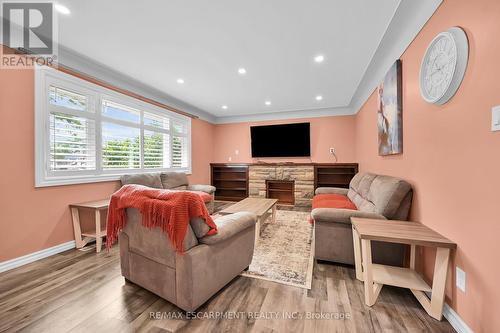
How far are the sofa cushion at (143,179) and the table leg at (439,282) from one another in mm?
3974

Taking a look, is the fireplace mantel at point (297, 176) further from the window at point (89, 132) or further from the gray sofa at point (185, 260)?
the gray sofa at point (185, 260)

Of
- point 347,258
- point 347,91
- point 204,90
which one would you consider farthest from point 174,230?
point 347,91

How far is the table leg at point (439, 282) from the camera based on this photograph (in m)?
1.42

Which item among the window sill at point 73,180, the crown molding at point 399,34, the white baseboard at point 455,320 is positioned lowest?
the white baseboard at point 455,320

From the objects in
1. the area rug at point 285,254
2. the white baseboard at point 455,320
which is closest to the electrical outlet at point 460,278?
the white baseboard at point 455,320

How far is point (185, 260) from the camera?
1416 mm

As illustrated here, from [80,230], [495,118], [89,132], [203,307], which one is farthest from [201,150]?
[495,118]

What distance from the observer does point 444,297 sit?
1486 millimetres

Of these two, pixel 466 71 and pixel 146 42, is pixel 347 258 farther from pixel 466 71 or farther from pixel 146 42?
pixel 146 42

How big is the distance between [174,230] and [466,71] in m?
2.26

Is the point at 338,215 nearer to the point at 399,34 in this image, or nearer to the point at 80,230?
the point at 399,34

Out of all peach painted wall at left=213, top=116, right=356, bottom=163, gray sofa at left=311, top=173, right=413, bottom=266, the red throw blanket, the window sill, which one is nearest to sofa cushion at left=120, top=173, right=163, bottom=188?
the window sill

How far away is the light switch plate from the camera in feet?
3.59
